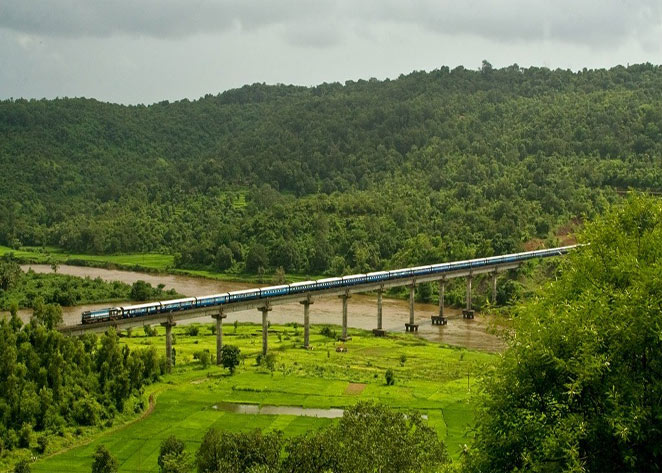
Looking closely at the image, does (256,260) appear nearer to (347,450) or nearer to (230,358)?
(230,358)

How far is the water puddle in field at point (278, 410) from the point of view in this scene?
5672 centimetres

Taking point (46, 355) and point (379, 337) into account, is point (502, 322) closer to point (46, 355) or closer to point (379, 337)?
point (46, 355)

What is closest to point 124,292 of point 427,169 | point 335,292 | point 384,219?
point 335,292

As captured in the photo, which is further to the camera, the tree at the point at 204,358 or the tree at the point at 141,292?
the tree at the point at 141,292

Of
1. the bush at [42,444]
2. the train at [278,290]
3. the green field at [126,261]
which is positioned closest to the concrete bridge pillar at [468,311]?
the train at [278,290]

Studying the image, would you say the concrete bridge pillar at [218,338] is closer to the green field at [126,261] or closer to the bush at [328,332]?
the bush at [328,332]

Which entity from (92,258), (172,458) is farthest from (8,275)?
(172,458)

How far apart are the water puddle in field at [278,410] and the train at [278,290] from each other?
1443 centimetres

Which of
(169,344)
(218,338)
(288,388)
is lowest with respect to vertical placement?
(288,388)

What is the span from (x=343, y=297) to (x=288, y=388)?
28881mm

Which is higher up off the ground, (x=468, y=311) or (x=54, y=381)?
(x=54, y=381)

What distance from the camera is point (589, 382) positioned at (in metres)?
18.4

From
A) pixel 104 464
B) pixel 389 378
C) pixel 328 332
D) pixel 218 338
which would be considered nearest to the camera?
pixel 104 464

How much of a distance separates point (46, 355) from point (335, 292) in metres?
41.2
